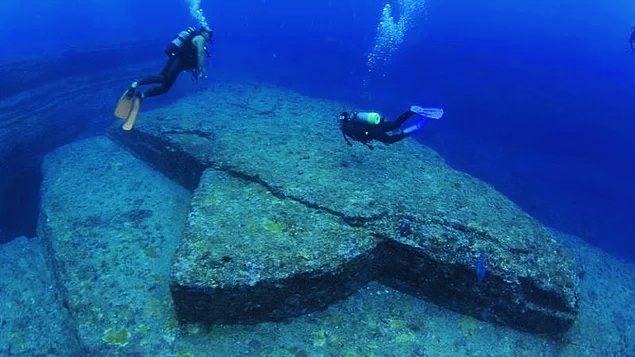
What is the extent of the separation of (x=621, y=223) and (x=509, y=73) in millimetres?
17039

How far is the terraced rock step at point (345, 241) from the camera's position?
341 centimetres

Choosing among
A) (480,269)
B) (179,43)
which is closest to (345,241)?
(480,269)

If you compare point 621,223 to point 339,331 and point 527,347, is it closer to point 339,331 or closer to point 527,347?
point 527,347

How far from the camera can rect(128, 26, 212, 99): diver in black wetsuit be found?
585 cm

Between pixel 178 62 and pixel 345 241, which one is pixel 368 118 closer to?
pixel 345 241

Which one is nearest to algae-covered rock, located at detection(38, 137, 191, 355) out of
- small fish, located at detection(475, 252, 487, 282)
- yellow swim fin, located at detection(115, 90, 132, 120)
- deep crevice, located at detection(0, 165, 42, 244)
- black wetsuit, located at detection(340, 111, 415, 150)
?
yellow swim fin, located at detection(115, 90, 132, 120)

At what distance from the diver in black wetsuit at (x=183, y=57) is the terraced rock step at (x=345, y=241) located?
4.29 ft

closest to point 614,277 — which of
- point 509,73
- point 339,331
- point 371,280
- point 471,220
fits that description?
point 471,220

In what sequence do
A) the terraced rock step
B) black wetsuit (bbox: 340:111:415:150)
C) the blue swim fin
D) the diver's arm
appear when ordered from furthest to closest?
1. the diver's arm
2. the blue swim fin
3. black wetsuit (bbox: 340:111:415:150)
4. the terraced rock step

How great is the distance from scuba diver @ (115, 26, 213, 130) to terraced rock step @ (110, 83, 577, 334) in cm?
116

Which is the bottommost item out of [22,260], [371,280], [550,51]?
[550,51]

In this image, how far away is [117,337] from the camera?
11.6 feet

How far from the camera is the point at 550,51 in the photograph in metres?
35.2

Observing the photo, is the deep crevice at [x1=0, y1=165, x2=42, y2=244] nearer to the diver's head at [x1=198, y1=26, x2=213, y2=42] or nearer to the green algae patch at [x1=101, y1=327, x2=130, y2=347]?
the green algae patch at [x1=101, y1=327, x2=130, y2=347]
